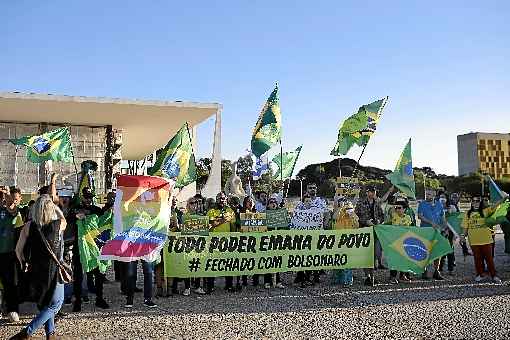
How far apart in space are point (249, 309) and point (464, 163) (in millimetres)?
84599

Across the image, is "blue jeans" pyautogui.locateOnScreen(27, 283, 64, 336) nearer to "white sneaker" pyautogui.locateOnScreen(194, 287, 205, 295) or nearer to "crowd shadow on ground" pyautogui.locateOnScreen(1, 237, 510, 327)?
"crowd shadow on ground" pyautogui.locateOnScreen(1, 237, 510, 327)

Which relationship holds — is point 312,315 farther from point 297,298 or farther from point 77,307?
point 77,307

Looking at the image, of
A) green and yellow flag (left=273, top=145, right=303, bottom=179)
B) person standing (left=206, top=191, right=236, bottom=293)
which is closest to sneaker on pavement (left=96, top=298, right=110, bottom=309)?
person standing (left=206, top=191, right=236, bottom=293)

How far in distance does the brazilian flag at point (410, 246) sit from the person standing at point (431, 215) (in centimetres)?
52

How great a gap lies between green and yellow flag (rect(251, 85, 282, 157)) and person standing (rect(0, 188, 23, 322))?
6.09m

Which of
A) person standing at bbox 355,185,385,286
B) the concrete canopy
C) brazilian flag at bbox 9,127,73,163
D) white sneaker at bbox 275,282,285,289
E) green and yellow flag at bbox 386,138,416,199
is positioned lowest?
white sneaker at bbox 275,282,285,289

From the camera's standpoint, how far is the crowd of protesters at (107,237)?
6.07m

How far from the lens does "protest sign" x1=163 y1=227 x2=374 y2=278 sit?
9.23 m

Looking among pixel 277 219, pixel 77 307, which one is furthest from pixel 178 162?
pixel 77 307

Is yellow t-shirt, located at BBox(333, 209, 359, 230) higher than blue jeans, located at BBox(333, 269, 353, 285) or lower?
higher

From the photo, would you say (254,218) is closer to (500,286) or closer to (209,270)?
(209,270)

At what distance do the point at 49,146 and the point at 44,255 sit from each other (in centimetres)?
700

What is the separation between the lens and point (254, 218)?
976 centimetres

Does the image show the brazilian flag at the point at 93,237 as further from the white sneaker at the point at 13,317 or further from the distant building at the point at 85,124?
the distant building at the point at 85,124
